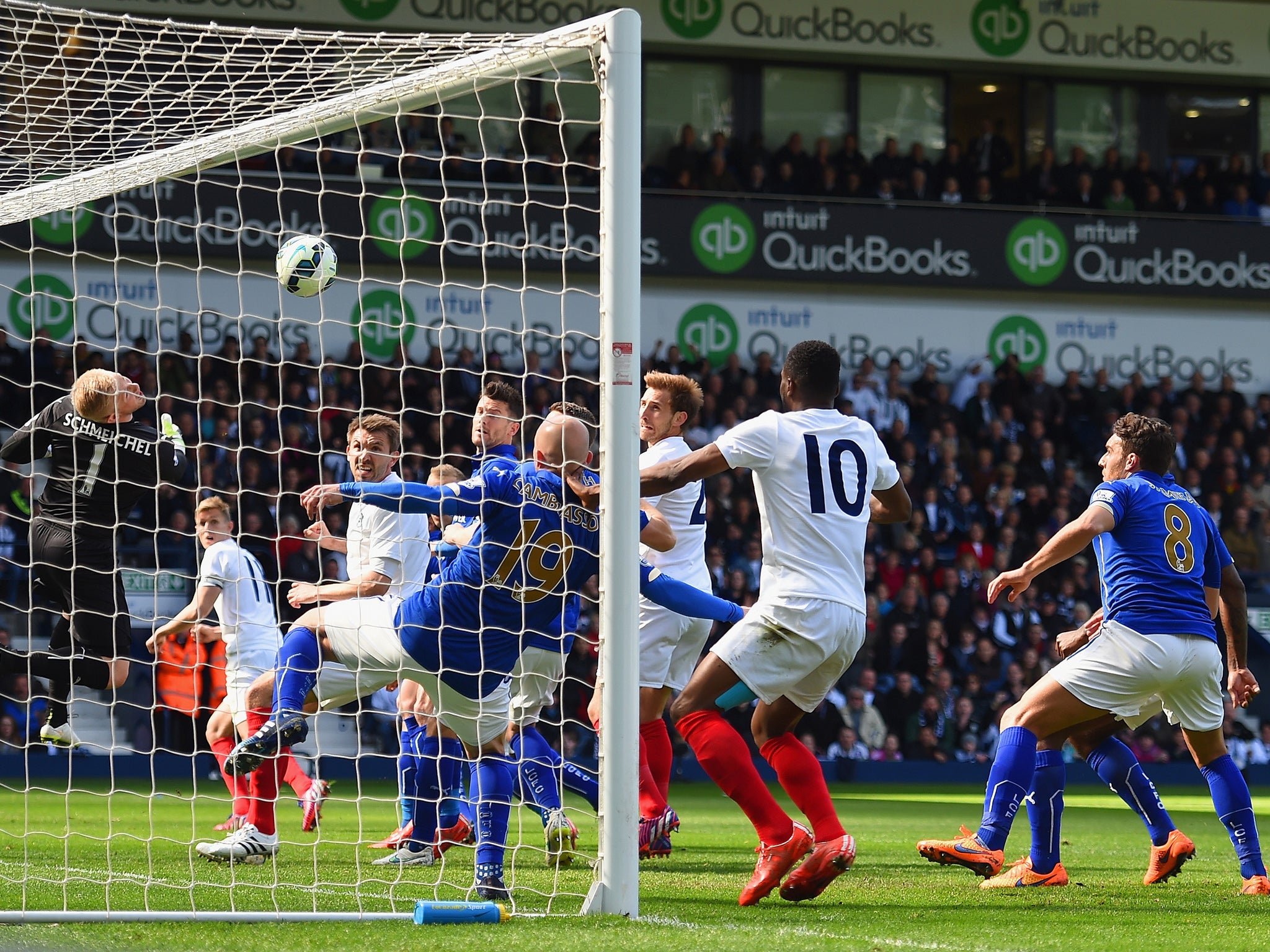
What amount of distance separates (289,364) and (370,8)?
38.0 ft

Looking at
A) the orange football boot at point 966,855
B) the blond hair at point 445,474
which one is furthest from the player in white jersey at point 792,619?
the blond hair at point 445,474

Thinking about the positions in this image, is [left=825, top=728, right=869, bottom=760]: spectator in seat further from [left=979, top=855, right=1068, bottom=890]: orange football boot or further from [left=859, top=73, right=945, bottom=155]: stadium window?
[left=859, top=73, right=945, bottom=155]: stadium window

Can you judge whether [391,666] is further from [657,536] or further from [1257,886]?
[1257,886]

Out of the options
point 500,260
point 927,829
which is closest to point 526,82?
point 500,260

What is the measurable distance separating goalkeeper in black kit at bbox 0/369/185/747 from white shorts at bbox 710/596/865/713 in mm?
3048

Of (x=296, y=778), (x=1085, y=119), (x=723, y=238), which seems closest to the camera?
(x=296, y=778)

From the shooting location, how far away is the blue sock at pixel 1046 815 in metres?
6.12

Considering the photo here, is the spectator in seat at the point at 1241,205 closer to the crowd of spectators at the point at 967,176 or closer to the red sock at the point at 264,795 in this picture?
the crowd of spectators at the point at 967,176

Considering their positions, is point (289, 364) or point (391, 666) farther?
point (289, 364)

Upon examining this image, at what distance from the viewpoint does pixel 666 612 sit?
7.21 m

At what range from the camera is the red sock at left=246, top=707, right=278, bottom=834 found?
20.8 feet

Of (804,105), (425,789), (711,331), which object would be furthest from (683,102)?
(425,789)

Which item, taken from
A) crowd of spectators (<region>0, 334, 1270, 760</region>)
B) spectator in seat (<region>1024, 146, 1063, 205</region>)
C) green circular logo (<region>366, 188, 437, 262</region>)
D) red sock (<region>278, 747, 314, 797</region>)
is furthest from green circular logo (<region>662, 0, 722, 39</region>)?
red sock (<region>278, 747, 314, 797</region>)

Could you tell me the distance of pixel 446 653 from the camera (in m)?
5.52
